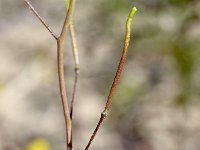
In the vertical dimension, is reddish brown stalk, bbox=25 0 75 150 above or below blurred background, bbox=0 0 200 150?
below

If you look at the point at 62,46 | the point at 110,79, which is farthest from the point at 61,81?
the point at 110,79

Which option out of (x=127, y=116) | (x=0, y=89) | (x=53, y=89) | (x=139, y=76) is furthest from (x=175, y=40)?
(x=0, y=89)

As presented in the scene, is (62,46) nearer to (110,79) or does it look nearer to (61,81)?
(61,81)

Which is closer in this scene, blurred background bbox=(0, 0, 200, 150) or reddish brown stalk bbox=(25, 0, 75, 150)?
reddish brown stalk bbox=(25, 0, 75, 150)

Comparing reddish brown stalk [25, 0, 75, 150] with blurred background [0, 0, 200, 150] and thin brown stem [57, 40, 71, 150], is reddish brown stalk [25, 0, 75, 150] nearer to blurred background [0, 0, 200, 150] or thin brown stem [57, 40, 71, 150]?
thin brown stem [57, 40, 71, 150]

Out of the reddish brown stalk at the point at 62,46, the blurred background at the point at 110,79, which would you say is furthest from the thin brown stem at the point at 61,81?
the blurred background at the point at 110,79

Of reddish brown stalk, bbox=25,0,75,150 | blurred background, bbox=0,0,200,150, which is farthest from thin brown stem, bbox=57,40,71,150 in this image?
blurred background, bbox=0,0,200,150

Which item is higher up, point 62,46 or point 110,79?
point 110,79

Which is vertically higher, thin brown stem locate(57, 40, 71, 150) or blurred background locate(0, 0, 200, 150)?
blurred background locate(0, 0, 200, 150)
